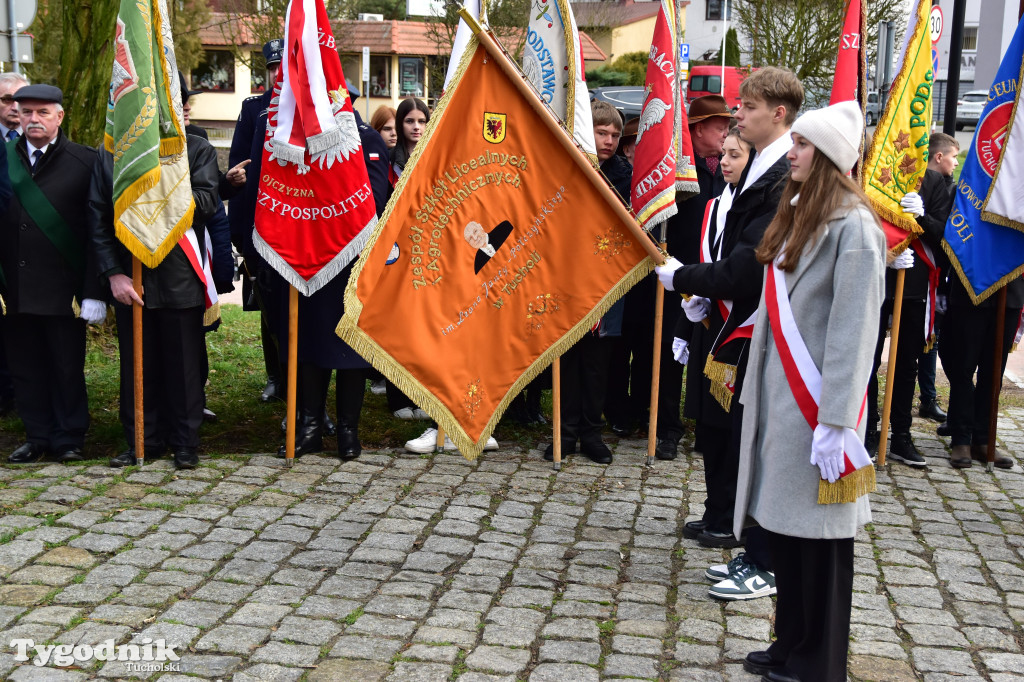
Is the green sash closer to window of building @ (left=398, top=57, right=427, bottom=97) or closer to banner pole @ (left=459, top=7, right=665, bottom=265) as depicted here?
banner pole @ (left=459, top=7, right=665, bottom=265)

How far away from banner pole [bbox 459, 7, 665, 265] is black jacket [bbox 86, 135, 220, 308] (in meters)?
1.79

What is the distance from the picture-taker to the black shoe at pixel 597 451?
256 inches

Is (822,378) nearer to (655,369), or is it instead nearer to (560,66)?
(655,369)

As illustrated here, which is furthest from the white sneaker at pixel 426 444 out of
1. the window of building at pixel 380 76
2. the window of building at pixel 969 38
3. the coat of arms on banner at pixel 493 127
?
the window of building at pixel 969 38

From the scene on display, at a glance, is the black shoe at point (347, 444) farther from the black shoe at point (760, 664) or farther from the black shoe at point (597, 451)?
the black shoe at point (760, 664)

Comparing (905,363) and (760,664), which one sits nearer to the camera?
(760,664)

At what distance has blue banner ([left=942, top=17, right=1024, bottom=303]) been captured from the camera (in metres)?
6.45

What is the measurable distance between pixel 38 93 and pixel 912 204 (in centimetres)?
501

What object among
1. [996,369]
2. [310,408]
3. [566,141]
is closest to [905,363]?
[996,369]

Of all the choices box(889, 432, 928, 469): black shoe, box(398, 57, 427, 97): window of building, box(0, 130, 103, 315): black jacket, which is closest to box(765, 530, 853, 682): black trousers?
box(889, 432, 928, 469): black shoe

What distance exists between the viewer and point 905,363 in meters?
6.88

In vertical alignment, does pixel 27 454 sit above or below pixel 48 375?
below

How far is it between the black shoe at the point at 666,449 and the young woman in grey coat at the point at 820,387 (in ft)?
9.20

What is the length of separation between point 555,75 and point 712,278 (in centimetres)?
249
